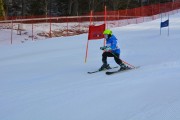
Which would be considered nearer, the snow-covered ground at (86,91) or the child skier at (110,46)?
the snow-covered ground at (86,91)

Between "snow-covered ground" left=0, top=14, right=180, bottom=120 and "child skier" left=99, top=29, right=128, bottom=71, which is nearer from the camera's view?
"snow-covered ground" left=0, top=14, right=180, bottom=120

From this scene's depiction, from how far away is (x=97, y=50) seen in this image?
2030cm

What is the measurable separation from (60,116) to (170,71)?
5191 mm

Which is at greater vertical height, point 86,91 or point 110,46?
point 110,46

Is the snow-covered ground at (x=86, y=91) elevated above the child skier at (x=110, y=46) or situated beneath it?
situated beneath

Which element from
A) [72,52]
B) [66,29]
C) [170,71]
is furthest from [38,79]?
[66,29]

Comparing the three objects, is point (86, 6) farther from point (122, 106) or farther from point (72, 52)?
point (122, 106)

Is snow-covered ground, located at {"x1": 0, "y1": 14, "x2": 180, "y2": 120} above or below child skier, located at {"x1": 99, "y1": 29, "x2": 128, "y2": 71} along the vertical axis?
below

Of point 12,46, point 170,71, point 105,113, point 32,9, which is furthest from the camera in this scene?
point 32,9

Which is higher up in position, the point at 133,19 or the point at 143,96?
the point at 133,19

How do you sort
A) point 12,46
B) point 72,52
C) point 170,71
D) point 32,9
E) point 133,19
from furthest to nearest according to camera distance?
point 32,9 → point 133,19 → point 12,46 → point 72,52 → point 170,71

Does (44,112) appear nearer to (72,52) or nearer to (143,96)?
(143,96)

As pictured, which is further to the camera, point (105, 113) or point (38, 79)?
point (38, 79)

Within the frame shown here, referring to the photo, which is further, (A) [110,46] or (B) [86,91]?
(A) [110,46]
